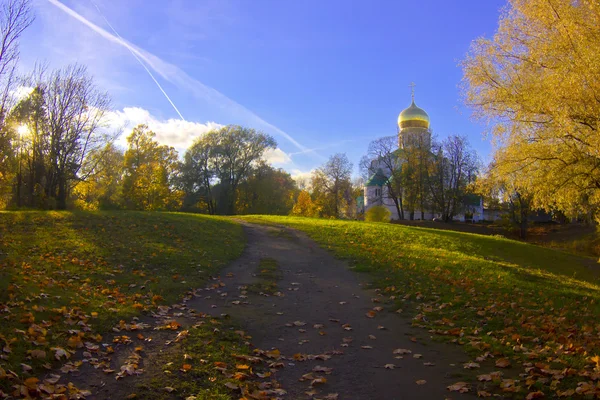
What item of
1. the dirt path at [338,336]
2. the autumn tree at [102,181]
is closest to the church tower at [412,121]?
the autumn tree at [102,181]

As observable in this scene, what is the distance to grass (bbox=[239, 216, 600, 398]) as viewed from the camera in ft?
18.6

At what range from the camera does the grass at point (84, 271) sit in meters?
5.38

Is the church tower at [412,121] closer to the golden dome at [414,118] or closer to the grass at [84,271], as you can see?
the golden dome at [414,118]

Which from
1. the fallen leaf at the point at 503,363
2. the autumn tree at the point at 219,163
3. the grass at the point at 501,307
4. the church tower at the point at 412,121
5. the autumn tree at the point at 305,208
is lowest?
the fallen leaf at the point at 503,363

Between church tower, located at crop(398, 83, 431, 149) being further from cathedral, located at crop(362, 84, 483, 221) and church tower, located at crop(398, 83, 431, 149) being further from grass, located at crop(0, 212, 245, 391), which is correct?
grass, located at crop(0, 212, 245, 391)

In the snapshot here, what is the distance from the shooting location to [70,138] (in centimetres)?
2741

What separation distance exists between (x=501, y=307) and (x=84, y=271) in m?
9.25

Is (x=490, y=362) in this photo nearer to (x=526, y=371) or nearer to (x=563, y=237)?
(x=526, y=371)

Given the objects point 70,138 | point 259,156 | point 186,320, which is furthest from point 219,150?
point 186,320

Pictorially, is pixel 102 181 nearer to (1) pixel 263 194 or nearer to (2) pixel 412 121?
(1) pixel 263 194

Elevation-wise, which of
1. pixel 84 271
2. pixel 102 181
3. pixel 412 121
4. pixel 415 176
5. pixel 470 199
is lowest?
pixel 84 271

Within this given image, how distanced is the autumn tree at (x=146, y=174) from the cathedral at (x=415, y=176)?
25378 millimetres

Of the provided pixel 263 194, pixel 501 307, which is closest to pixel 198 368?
pixel 501 307

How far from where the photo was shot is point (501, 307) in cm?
873
